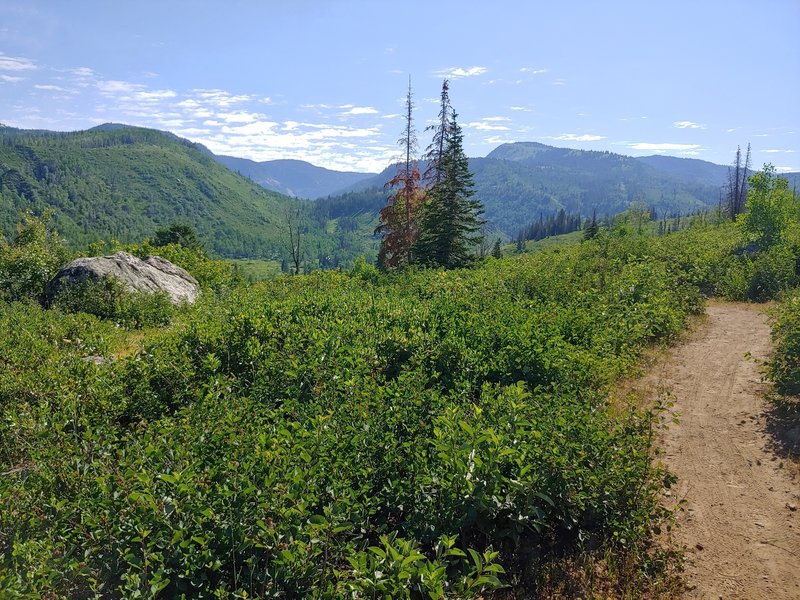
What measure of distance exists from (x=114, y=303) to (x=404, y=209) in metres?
21.5

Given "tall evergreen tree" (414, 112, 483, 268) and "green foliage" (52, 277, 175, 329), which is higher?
"tall evergreen tree" (414, 112, 483, 268)

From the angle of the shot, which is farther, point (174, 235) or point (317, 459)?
point (174, 235)

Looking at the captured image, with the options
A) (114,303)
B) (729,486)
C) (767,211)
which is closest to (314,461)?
(729,486)

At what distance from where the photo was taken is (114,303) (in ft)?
48.7

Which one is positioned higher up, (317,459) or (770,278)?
(770,278)

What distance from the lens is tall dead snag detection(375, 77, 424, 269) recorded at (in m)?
31.8

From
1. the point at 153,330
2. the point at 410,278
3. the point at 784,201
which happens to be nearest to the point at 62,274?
the point at 153,330

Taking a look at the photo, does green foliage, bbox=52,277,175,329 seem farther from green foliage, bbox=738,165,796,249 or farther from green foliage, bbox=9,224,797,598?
green foliage, bbox=738,165,796,249

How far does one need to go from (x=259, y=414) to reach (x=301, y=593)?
2.39m

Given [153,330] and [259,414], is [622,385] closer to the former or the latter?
[259,414]

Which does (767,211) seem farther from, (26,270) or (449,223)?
(26,270)

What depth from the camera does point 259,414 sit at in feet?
18.5

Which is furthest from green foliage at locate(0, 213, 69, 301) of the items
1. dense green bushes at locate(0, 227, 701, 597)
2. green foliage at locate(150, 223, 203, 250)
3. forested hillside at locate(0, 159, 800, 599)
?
green foliage at locate(150, 223, 203, 250)

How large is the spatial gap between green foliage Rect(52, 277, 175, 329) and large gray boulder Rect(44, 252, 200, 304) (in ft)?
1.32
